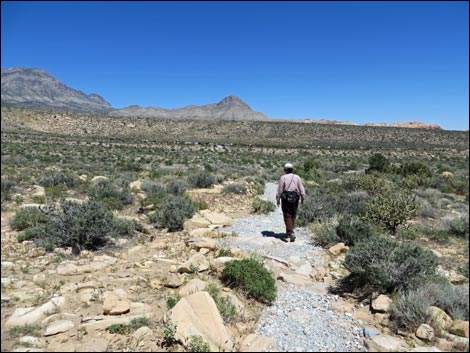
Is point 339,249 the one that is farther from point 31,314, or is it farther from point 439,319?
point 31,314

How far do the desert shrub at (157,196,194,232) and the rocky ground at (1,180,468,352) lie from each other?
1222mm

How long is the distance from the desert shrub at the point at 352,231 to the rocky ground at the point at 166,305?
52 centimetres

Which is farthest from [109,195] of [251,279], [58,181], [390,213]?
[390,213]

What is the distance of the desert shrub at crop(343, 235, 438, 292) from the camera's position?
4832 mm

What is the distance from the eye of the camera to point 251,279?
16.0 feet

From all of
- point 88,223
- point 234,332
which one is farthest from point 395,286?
point 88,223

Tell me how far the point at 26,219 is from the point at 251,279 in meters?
5.56

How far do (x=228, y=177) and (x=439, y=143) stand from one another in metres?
62.2

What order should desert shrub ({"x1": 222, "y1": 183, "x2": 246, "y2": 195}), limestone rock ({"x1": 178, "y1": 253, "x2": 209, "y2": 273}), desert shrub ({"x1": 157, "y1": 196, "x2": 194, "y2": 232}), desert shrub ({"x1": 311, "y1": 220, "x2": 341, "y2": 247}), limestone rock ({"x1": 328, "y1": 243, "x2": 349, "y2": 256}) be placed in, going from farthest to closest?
desert shrub ({"x1": 222, "y1": 183, "x2": 246, "y2": 195}) → desert shrub ({"x1": 157, "y1": 196, "x2": 194, "y2": 232}) → desert shrub ({"x1": 311, "y1": 220, "x2": 341, "y2": 247}) → limestone rock ({"x1": 328, "y1": 243, "x2": 349, "y2": 256}) → limestone rock ({"x1": 178, "y1": 253, "x2": 209, "y2": 273})

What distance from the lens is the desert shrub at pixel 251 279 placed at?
476 centimetres

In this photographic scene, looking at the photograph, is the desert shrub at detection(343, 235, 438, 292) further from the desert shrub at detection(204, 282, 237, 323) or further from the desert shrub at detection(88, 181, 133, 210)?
the desert shrub at detection(88, 181, 133, 210)

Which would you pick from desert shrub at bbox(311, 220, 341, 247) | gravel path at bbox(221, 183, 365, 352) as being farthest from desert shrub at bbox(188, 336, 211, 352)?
desert shrub at bbox(311, 220, 341, 247)

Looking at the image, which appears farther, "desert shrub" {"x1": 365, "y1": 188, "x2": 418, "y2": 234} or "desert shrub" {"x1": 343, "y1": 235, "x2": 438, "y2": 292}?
"desert shrub" {"x1": 365, "y1": 188, "x2": 418, "y2": 234}

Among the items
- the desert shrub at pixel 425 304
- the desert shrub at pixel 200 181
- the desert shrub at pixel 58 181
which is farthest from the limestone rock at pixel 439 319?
the desert shrub at pixel 58 181
